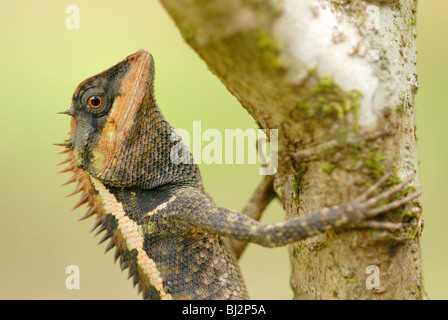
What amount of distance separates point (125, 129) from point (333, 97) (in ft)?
5.85

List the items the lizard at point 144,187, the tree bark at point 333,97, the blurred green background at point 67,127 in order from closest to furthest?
the tree bark at point 333,97, the lizard at point 144,187, the blurred green background at point 67,127

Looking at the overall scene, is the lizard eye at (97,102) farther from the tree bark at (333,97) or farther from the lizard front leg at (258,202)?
the lizard front leg at (258,202)

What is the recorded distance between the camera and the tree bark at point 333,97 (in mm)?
1961

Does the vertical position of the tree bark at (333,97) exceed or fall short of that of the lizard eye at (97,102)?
it falls short

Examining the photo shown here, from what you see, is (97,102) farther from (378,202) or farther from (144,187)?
(378,202)

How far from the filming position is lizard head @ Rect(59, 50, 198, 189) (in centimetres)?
337

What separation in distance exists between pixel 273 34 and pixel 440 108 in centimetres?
629

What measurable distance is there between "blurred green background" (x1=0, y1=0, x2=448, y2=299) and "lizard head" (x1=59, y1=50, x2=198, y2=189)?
361 cm

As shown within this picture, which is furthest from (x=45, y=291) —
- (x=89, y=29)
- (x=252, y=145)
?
(x=252, y=145)

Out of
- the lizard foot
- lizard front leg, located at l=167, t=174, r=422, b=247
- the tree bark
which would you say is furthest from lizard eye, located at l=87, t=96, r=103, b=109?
the lizard foot

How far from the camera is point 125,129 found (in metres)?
3.35

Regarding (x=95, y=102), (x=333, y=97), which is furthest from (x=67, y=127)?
(x=333, y=97)

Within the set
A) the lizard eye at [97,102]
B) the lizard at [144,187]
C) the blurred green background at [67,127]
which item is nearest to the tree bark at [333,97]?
the lizard at [144,187]

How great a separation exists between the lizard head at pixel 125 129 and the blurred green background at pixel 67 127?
3.61 m
